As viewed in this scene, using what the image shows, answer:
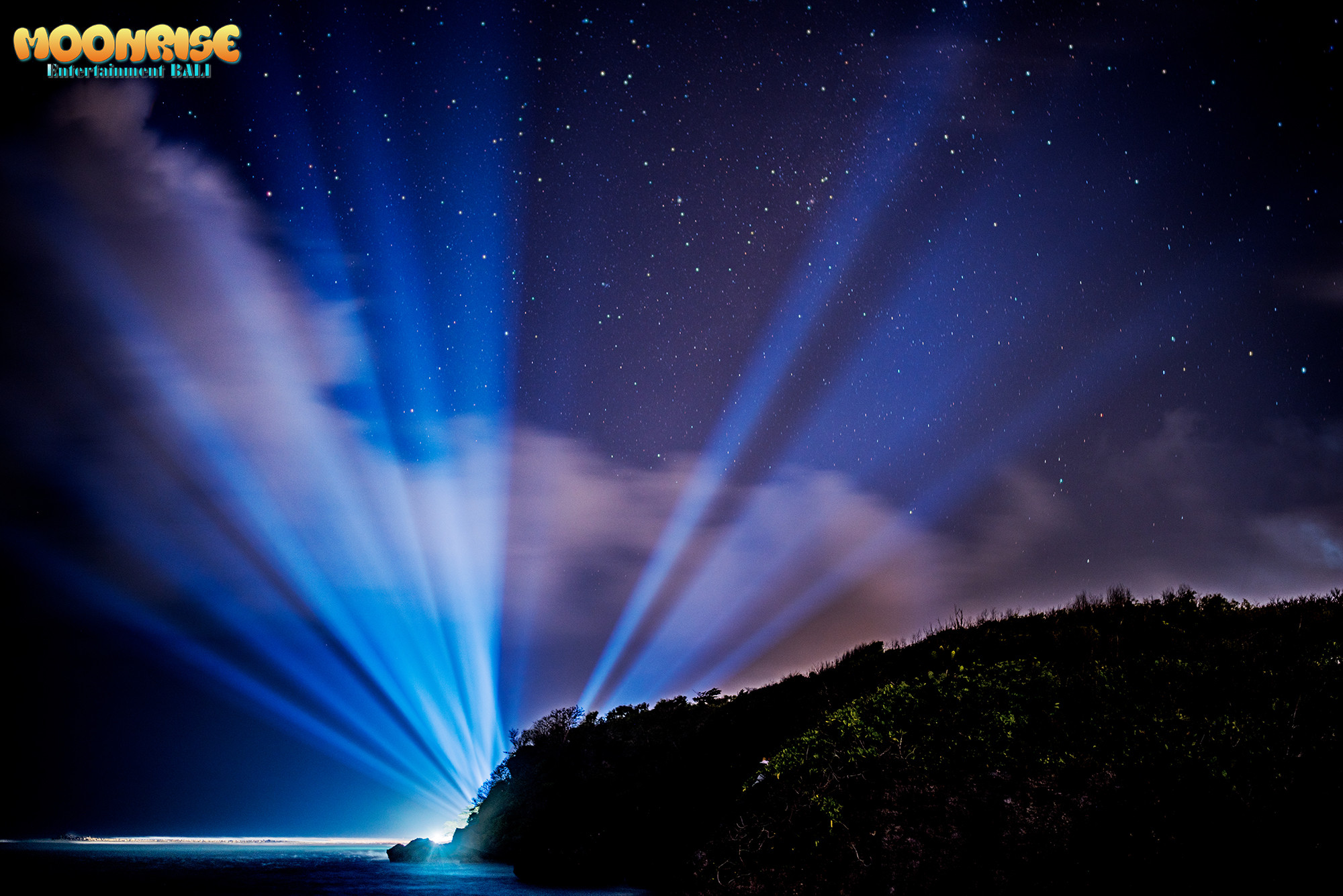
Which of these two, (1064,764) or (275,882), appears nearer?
(1064,764)

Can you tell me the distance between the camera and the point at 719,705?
55.7 m

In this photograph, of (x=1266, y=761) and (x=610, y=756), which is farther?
(x=610, y=756)

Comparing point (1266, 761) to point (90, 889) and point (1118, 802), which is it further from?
point (90, 889)

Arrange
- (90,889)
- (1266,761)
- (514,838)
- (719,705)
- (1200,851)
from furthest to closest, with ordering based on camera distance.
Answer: (514,838), (719,705), (90,889), (1266,761), (1200,851)

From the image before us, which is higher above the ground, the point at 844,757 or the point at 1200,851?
the point at 844,757

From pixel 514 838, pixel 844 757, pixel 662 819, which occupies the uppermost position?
pixel 844 757

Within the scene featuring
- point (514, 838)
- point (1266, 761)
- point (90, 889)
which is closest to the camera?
point (1266, 761)

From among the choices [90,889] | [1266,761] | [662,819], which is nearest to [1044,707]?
[1266,761]

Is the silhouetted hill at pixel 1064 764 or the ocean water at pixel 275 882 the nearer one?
the silhouetted hill at pixel 1064 764

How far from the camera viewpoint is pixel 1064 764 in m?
22.0

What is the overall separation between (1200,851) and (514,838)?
228 feet

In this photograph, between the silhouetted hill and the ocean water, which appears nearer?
the silhouetted hill

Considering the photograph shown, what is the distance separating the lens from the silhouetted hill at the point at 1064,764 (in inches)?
749

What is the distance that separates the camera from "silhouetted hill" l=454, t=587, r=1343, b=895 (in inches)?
749
